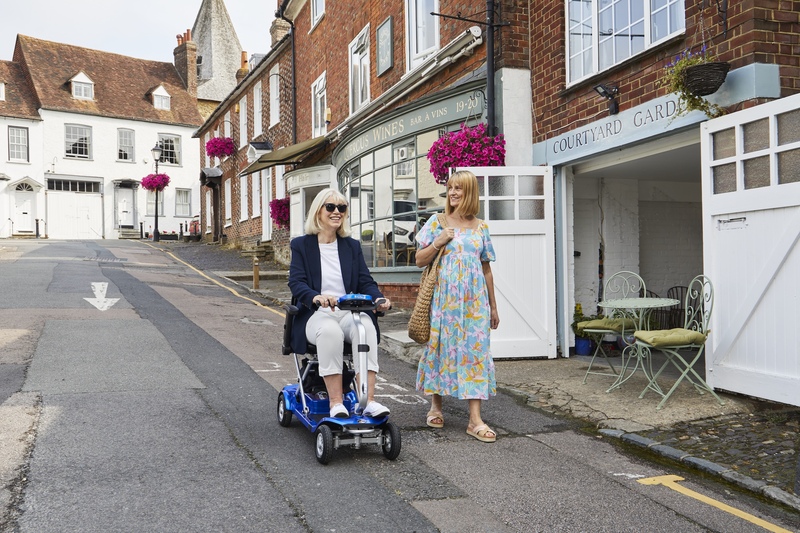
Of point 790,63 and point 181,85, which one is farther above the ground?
point 181,85

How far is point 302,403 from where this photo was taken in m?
4.86

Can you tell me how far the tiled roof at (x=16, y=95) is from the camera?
123 ft

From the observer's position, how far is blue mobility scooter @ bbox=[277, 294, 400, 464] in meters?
4.31

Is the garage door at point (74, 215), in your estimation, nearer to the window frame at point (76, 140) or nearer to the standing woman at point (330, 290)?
the window frame at point (76, 140)

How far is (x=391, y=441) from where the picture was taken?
4406 millimetres

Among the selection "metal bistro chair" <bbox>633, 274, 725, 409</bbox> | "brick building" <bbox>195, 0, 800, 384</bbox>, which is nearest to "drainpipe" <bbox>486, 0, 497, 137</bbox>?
"brick building" <bbox>195, 0, 800, 384</bbox>

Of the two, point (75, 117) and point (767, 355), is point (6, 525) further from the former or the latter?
point (75, 117)

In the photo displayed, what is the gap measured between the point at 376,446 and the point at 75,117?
40213mm

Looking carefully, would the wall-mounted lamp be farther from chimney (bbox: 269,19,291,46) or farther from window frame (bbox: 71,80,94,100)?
window frame (bbox: 71,80,94,100)

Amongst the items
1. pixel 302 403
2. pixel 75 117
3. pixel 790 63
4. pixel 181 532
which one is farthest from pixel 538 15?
pixel 75 117

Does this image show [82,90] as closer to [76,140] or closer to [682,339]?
[76,140]

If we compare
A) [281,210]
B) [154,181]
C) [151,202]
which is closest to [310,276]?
[281,210]

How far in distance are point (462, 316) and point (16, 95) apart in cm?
4132

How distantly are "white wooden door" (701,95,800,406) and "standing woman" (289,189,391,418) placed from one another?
10.7ft
